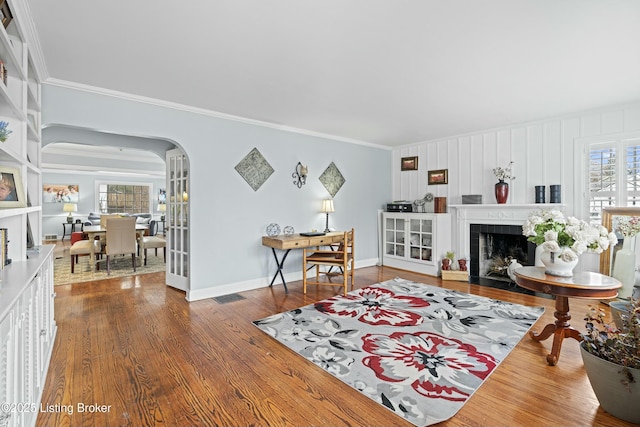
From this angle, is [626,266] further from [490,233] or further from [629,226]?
[490,233]

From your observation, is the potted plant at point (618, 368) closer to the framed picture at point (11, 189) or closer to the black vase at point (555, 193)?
the black vase at point (555, 193)

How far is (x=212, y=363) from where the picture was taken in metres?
2.28

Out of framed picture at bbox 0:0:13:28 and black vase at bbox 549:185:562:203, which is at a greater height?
framed picture at bbox 0:0:13:28

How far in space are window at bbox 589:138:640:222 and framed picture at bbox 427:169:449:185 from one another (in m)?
1.91

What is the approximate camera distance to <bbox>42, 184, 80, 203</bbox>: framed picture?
9.63 m

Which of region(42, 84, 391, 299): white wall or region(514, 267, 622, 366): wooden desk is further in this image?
region(42, 84, 391, 299): white wall

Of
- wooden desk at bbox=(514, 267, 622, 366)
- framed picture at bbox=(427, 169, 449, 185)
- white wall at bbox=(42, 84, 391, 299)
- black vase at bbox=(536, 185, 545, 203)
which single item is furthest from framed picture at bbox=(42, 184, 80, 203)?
black vase at bbox=(536, 185, 545, 203)

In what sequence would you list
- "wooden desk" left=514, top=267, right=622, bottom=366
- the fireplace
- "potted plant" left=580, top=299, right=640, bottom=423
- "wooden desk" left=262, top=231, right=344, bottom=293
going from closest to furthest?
"potted plant" left=580, top=299, right=640, bottom=423 < "wooden desk" left=514, top=267, right=622, bottom=366 < "wooden desk" left=262, top=231, right=344, bottom=293 < the fireplace

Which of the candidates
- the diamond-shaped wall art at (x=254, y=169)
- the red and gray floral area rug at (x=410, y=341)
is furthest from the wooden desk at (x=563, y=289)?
the diamond-shaped wall art at (x=254, y=169)

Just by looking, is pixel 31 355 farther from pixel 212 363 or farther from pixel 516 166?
pixel 516 166

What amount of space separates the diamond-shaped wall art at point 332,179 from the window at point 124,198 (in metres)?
8.83

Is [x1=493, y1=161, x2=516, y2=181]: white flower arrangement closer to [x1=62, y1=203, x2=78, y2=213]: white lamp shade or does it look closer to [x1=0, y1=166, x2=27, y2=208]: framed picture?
[x1=0, y1=166, x2=27, y2=208]: framed picture

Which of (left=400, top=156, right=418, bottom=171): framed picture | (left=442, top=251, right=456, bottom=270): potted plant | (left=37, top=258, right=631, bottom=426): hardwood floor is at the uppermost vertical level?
(left=400, top=156, right=418, bottom=171): framed picture

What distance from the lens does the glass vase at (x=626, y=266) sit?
347 centimetres
